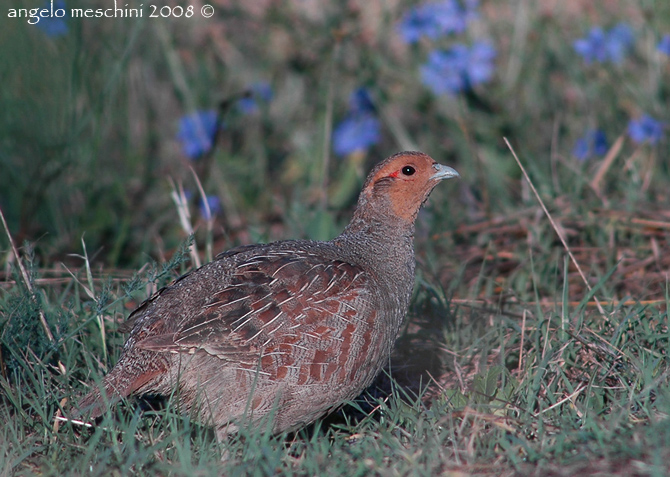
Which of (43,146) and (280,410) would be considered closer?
(280,410)

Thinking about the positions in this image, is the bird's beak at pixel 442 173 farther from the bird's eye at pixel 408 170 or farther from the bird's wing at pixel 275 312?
the bird's wing at pixel 275 312

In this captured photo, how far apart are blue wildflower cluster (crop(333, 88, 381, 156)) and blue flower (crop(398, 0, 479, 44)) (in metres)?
0.71

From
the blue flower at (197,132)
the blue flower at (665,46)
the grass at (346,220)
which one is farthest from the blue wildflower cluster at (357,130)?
the blue flower at (665,46)

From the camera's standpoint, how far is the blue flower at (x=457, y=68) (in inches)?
245

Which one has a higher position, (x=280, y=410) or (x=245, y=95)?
(x=245, y=95)

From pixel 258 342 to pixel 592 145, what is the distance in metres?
4.16

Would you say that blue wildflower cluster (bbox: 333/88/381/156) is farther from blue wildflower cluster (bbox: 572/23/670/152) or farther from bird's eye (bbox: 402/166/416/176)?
bird's eye (bbox: 402/166/416/176)

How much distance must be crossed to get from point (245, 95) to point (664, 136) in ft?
11.0

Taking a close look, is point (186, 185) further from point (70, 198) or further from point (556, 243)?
point (556, 243)

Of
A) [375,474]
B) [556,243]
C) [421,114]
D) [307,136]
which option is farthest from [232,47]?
[375,474]

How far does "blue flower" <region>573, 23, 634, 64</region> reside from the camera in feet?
20.9

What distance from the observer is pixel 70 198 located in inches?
241

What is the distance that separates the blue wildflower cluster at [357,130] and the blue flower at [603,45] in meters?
1.83

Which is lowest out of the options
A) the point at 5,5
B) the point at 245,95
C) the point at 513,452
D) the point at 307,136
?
the point at 513,452
